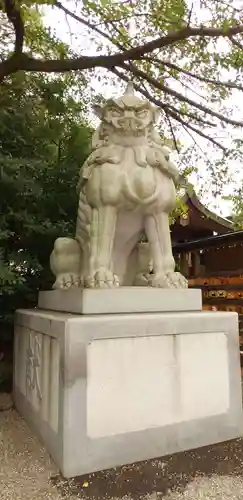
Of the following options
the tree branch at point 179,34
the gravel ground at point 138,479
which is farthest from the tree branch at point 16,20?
the gravel ground at point 138,479

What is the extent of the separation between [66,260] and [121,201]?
0.59 m

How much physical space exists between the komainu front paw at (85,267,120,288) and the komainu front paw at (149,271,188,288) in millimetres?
301

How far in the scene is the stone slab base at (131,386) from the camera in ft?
6.02

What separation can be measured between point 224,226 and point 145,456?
4.43 metres

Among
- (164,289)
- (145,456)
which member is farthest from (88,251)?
(145,456)

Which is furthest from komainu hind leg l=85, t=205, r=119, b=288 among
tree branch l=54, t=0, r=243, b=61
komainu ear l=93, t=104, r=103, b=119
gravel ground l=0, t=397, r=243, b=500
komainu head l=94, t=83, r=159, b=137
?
tree branch l=54, t=0, r=243, b=61

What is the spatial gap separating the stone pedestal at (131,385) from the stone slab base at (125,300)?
0.03 meters

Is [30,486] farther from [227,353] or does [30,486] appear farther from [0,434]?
[227,353]

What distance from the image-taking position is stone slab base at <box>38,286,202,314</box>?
206 cm

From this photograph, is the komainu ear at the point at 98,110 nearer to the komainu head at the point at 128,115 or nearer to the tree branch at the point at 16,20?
the komainu head at the point at 128,115

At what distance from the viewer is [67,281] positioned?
99.3 inches

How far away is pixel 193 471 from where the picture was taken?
1840 millimetres

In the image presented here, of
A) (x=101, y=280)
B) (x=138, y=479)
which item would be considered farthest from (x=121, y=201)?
(x=138, y=479)

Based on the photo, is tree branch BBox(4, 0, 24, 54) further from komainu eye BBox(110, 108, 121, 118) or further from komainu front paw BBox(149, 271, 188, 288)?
komainu front paw BBox(149, 271, 188, 288)
